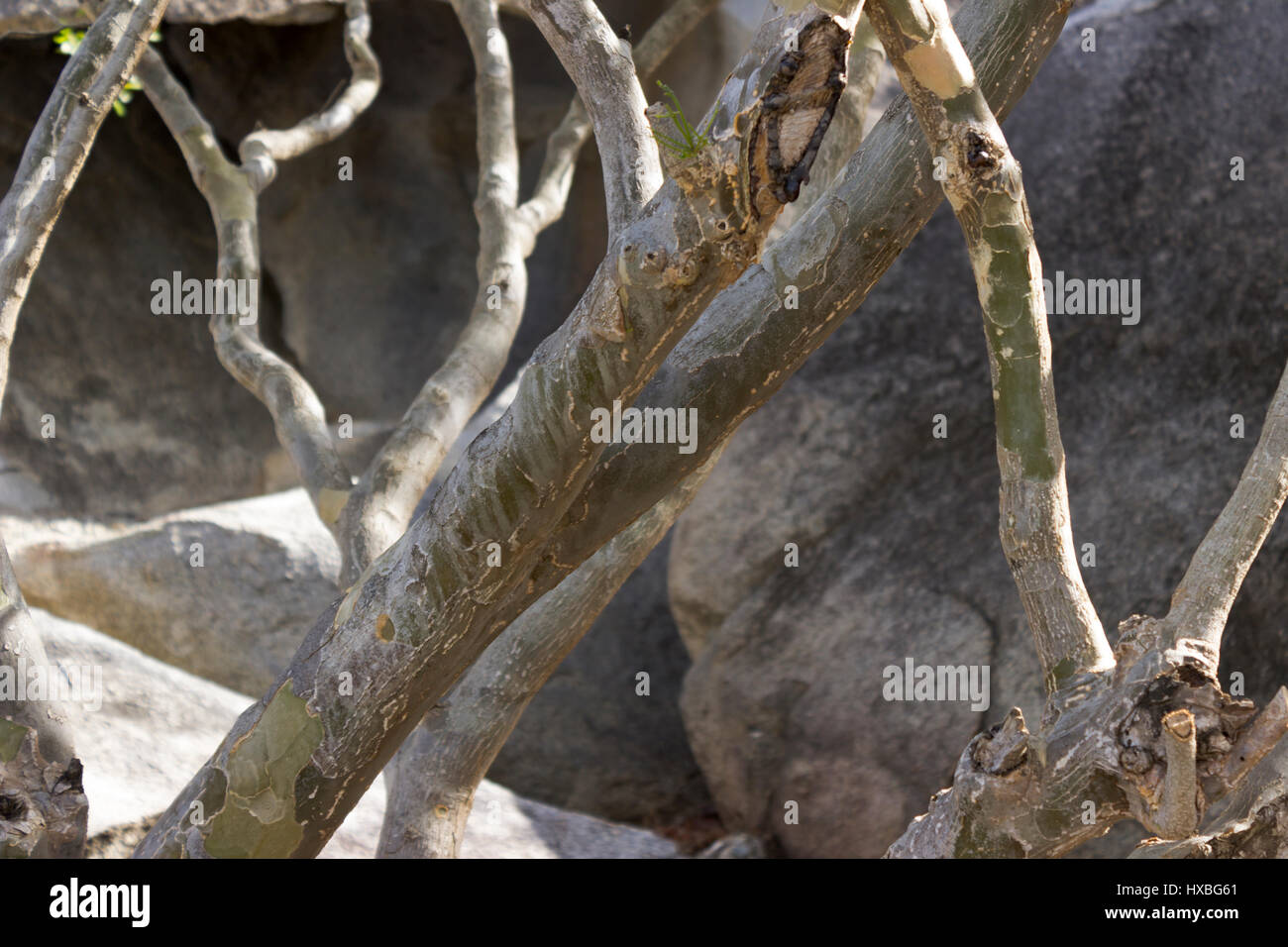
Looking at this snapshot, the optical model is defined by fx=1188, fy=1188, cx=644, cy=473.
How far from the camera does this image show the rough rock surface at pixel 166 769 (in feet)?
15.1

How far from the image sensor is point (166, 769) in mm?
4922

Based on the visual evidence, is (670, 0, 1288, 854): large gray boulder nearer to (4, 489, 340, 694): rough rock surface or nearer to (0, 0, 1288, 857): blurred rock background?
(0, 0, 1288, 857): blurred rock background

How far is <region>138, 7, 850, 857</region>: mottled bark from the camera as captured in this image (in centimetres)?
197

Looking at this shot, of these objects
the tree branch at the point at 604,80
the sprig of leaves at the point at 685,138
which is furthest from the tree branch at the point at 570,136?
the sprig of leaves at the point at 685,138

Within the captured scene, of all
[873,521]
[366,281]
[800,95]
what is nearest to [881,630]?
[873,521]

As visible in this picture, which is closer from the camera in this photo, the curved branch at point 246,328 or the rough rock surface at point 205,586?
the curved branch at point 246,328

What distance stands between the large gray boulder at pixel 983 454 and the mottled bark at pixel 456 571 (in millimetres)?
3547

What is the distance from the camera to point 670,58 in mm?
9047

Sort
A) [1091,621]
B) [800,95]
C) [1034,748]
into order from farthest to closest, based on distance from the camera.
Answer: [1091,621], [1034,748], [800,95]

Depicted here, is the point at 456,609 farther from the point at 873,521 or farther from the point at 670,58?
the point at 670,58

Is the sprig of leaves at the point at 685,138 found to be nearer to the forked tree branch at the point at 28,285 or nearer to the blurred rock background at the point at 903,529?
the forked tree branch at the point at 28,285

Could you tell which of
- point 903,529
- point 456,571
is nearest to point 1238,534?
point 456,571

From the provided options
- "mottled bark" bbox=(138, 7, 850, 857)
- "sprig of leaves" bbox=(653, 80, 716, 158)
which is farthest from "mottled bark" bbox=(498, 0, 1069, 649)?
"sprig of leaves" bbox=(653, 80, 716, 158)

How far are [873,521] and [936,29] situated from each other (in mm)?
4174
